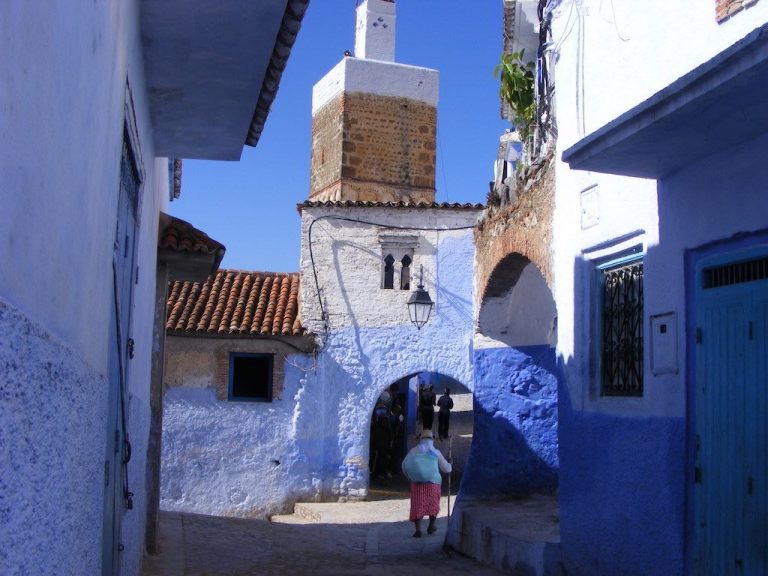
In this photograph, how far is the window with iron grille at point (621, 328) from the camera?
7023 mm

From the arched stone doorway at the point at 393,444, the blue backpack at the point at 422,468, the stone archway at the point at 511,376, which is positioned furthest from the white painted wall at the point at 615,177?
the arched stone doorway at the point at 393,444

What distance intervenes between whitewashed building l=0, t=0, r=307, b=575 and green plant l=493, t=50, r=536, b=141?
328 centimetres

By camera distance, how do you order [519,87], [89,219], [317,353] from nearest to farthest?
[89,219] → [519,87] → [317,353]

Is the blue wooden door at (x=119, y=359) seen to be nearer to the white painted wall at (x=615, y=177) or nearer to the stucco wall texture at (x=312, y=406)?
the white painted wall at (x=615, y=177)

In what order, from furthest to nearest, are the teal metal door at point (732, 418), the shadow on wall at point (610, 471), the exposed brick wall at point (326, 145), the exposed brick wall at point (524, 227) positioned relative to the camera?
the exposed brick wall at point (326, 145) → the exposed brick wall at point (524, 227) → the shadow on wall at point (610, 471) → the teal metal door at point (732, 418)

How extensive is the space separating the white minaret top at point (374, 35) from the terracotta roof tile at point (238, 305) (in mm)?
7176

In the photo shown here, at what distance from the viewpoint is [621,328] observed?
7328 mm

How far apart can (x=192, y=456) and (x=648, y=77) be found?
13.1 m

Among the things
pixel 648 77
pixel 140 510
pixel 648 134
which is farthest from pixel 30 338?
pixel 140 510

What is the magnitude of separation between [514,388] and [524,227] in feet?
7.70

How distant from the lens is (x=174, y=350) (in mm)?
17953

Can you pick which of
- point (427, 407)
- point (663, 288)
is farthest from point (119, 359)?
point (427, 407)

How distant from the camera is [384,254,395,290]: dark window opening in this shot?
18750 millimetres

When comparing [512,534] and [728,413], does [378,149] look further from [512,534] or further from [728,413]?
[728,413]
